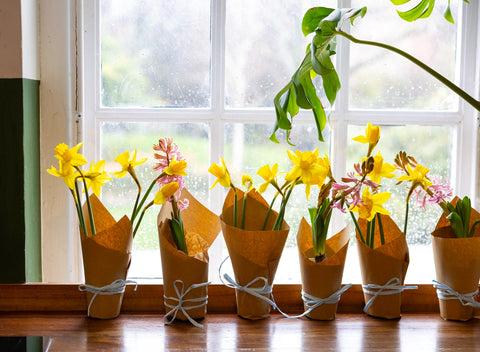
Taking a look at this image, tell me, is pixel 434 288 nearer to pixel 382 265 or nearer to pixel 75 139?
pixel 382 265

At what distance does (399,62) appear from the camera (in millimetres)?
1530

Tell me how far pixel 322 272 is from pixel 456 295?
283mm

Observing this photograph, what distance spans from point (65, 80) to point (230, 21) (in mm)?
432

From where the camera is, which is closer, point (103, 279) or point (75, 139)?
point (103, 279)

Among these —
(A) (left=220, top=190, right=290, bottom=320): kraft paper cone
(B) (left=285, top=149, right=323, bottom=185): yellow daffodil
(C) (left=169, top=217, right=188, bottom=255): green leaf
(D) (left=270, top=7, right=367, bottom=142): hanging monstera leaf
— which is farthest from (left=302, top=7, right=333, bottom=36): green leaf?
(C) (left=169, top=217, right=188, bottom=255): green leaf

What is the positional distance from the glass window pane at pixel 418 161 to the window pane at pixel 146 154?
387 millimetres

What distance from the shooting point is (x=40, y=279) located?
4.58 ft

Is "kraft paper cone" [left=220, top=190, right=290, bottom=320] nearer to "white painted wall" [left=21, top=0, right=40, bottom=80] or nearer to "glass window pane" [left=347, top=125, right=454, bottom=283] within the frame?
"glass window pane" [left=347, top=125, right=454, bottom=283]

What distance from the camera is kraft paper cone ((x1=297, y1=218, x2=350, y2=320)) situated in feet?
3.80

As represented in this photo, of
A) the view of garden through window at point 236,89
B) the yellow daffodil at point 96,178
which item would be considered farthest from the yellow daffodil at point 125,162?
the view of garden through window at point 236,89

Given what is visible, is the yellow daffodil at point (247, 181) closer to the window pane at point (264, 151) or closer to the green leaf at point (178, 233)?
the green leaf at point (178, 233)

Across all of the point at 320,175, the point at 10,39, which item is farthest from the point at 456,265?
the point at 10,39

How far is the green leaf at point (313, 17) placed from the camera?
46.4 inches

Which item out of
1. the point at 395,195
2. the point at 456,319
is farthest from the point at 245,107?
the point at 456,319
